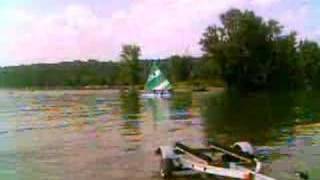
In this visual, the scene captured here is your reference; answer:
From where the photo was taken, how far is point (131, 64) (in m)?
178

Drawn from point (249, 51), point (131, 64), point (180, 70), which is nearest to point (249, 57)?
point (249, 51)

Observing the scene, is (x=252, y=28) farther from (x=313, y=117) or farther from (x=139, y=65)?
(x=313, y=117)

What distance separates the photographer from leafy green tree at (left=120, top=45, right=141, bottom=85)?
178m

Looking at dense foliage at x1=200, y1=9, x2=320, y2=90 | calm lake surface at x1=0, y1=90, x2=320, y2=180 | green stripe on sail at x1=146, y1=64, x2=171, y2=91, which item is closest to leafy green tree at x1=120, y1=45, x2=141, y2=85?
dense foliage at x1=200, y1=9, x2=320, y2=90

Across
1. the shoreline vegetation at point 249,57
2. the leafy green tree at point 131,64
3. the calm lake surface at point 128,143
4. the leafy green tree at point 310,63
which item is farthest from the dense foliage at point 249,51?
the calm lake surface at point 128,143

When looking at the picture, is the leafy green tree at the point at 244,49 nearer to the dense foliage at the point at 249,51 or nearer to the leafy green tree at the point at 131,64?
the dense foliage at the point at 249,51

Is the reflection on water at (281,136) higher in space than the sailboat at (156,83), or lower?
lower

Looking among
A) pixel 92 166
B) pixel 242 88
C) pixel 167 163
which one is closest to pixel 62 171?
pixel 92 166

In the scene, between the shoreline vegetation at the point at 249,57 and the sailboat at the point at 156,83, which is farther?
the shoreline vegetation at the point at 249,57

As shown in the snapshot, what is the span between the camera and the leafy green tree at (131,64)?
17850cm

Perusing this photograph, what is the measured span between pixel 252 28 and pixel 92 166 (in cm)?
10524

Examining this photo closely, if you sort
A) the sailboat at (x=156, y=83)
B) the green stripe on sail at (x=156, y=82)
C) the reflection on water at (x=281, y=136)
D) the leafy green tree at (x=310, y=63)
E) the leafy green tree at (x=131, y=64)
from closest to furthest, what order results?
the reflection on water at (x=281, y=136)
the sailboat at (x=156, y=83)
the green stripe on sail at (x=156, y=82)
the leafy green tree at (x=310, y=63)
the leafy green tree at (x=131, y=64)

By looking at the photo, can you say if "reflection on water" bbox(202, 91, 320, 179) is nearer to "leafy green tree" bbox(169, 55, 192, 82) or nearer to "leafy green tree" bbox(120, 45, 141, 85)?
"leafy green tree" bbox(169, 55, 192, 82)

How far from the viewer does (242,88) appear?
12056 cm
